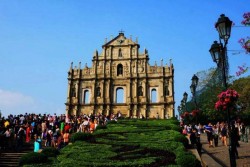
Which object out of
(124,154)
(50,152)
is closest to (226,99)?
(124,154)

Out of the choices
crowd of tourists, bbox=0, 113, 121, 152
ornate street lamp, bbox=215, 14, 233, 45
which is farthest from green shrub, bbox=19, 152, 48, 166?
ornate street lamp, bbox=215, 14, 233, 45

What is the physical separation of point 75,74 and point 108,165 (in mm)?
43910

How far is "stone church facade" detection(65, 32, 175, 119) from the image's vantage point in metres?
49.4

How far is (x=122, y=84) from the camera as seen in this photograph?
51688 millimetres

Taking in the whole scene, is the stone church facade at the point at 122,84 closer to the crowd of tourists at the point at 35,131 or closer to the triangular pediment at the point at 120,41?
the triangular pediment at the point at 120,41

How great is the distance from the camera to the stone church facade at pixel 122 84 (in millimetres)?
49406

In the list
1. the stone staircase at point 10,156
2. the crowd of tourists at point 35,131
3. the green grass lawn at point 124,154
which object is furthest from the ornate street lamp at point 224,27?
the crowd of tourists at point 35,131

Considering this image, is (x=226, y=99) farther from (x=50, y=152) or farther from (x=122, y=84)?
(x=122, y=84)

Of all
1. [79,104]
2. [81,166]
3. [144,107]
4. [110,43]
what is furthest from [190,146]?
[110,43]

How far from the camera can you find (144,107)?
49.2 metres

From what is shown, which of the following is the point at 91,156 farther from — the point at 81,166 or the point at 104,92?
the point at 104,92

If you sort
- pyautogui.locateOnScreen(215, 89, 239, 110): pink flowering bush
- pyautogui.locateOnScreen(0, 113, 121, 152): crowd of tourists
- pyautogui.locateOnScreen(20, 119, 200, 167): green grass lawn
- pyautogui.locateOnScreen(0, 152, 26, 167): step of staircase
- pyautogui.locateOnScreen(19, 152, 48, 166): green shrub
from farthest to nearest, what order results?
pyautogui.locateOnScreen(0, 113, 121, 152): crowd of tourists, pyautogui.locateOnScreen(0, 152, 26, 167): step of staircase, pyautogui.locateOnScreen(19, 152, 48, 166): green shrub, pyautogui.locateOnScreen(20, 119, 200, 167): green grass lawn, pyautogui.locateOnScreen(215, 89, 239, 110): pink flowering bush

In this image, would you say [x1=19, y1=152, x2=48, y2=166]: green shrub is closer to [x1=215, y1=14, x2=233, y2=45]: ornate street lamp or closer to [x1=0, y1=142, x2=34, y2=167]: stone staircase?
[x1=0, y1=142, x2=34, y2=167]: stone staircase

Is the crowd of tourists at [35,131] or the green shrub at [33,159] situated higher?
the crowd of tourists at [35,131]
